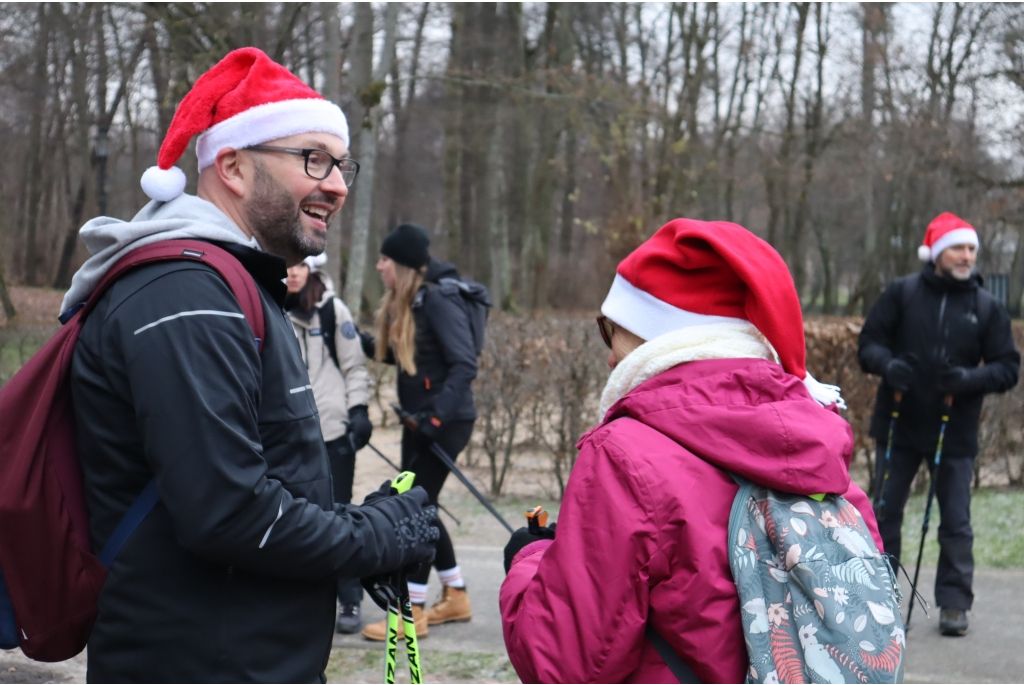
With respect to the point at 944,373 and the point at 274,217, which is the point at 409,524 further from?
the point at 944,373

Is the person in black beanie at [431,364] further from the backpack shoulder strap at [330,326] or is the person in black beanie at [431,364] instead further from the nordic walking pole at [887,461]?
the nordic walking pole at [887,461]

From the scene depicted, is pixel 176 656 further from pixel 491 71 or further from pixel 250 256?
pixel 491 71

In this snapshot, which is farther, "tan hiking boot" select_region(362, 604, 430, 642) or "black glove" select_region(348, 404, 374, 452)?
"black glove" select_region(348, 404, 374, 452)

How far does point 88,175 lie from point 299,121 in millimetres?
20531

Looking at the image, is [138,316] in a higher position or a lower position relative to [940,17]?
lower

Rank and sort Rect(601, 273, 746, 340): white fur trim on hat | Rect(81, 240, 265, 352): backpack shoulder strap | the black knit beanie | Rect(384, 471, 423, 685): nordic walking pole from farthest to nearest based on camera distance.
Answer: the black knit beanie → Rect(384, 471, 423, 685): nordic walking pole → Rect(601, 273, 746, 340): white fur trim on hat → Rect(81, 240, 265, 352): backpack shoulder strap

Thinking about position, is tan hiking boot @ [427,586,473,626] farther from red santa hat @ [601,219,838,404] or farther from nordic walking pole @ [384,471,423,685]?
red santa hat @ [601,219,838,404]

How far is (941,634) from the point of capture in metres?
4.93

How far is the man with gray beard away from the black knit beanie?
258cm

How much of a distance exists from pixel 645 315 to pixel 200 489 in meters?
0.96

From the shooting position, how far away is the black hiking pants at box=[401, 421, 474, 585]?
4.95 m

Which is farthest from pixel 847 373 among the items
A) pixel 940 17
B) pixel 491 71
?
pixel 940 17

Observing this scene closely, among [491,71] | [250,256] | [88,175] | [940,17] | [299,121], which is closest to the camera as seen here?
[250,256]

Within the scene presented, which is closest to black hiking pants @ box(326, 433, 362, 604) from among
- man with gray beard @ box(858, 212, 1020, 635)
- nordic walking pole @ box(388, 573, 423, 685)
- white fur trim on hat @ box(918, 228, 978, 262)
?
nordic walking pole @ box(388, 573, 423, 685)
